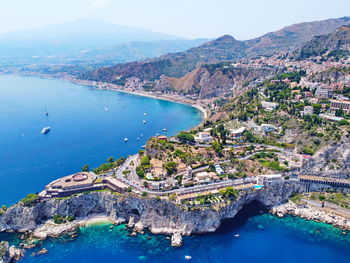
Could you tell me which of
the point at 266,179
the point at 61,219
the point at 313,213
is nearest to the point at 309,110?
the point at 266,179

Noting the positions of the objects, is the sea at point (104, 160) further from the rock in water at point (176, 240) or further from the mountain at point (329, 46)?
the mountain at point (329, 46)

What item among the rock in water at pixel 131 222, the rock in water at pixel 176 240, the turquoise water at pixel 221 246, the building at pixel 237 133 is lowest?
the turquoise water at pixel 221 246

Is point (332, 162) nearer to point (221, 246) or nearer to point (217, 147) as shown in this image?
point (217, 147)

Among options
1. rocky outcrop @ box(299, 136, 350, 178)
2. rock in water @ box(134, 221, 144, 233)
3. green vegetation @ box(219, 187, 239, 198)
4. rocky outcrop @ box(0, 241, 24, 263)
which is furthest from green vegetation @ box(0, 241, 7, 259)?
rocky outcrop @ box(299, 136, 350, 178)

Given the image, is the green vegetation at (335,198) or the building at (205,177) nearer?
the green vegetation at (335,198)

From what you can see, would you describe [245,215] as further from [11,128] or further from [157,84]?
[157,84]

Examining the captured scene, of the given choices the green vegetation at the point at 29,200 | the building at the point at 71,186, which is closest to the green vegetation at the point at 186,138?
the building at the point at 71,186

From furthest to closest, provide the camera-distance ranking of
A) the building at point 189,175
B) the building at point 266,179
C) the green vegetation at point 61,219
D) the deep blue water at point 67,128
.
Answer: the deep blue water at point 67,128 < the building at point 189,175 < the building at point 266,179 < the green vegetation at point 61,219

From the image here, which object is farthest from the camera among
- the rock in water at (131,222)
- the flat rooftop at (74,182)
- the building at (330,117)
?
the building at (330,117)
